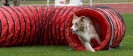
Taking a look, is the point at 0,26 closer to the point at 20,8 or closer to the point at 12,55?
the point at 20,8

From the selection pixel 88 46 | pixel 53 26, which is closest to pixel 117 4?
pixel 53 26

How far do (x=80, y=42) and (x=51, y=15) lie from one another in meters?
1.50

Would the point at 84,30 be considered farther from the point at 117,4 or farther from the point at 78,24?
the point at 117,4

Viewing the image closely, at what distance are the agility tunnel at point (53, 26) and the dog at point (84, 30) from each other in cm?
26

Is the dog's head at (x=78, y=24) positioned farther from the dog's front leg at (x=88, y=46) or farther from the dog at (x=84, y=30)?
the dog's front leg at (x=88, y=46)

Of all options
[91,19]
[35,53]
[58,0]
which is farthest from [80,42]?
[58,0]

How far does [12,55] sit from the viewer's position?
10.4 m

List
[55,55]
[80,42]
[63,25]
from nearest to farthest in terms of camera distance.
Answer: [55,55] → [80,42] → [63,25]

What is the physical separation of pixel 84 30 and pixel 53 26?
187 cm

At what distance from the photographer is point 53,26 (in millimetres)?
12703

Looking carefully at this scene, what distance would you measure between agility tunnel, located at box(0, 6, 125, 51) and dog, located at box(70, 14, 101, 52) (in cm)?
26

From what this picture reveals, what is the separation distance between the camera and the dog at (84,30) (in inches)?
425

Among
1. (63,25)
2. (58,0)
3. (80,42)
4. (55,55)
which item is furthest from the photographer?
(58,0)

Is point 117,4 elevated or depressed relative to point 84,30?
depressed
